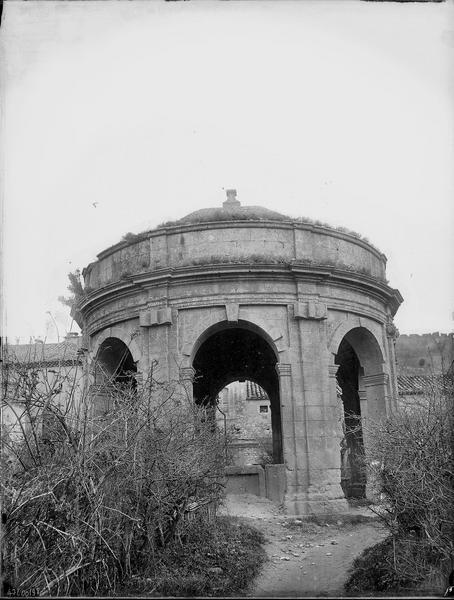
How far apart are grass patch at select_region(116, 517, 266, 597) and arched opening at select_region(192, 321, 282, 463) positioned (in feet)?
25.6

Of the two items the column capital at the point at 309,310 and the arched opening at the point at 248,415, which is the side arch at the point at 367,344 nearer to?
the column capital at the point at 309,310

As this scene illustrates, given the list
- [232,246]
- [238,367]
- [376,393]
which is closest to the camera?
[232,246]

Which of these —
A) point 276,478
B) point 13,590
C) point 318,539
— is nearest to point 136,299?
point 276,478

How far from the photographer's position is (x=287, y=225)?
1462 cm

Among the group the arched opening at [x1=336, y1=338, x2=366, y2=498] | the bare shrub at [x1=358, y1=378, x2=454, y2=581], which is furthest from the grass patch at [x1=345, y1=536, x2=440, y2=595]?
the arched opening at [x1=336, y1=338, x2=366, y2=498]

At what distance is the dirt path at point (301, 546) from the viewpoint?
29.3ft

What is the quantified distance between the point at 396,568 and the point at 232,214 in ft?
31.0

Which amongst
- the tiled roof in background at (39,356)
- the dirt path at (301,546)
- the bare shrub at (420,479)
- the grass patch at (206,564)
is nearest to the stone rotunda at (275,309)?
the dirt path at (301,546)

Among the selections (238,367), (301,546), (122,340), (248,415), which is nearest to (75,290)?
(122,340)

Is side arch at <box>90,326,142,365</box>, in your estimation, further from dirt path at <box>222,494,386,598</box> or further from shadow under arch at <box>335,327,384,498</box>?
shadow under arch at <box>335,327,384,498</box>

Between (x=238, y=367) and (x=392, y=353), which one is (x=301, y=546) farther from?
(x=238, y=367)

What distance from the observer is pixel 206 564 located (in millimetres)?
8977

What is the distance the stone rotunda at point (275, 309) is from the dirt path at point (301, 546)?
2.04 ft

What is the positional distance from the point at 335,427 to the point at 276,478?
78.8 inches
